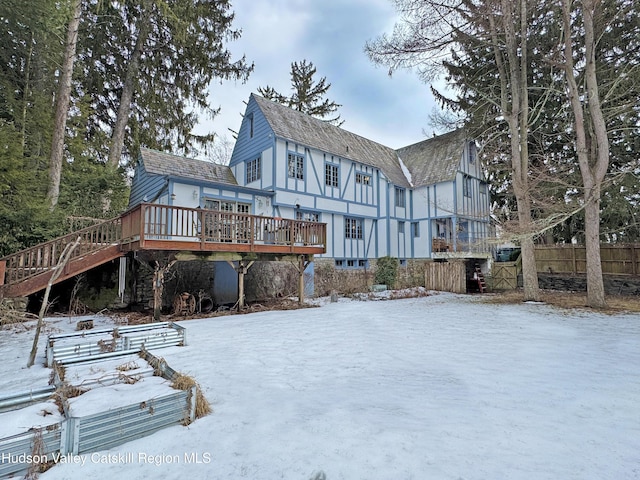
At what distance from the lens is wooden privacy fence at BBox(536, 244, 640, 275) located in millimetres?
12891

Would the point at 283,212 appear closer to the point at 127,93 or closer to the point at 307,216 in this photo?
the point at 307,216

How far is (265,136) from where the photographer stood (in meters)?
13.8

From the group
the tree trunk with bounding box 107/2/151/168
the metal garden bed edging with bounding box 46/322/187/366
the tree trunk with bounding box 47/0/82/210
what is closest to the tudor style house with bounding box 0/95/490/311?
the metal garden bed edging with bounding box 46/322/187/366

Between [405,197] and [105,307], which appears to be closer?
[105,307]

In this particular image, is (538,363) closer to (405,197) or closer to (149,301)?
(149,301)

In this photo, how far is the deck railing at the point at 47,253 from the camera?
7711mm

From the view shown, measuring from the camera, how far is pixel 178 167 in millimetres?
12805

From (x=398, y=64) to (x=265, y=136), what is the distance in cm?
625

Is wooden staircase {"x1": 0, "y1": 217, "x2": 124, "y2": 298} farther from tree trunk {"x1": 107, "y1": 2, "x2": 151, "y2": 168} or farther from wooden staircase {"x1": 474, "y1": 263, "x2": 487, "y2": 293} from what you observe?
wooden staircase {"x1": 474, "y1": 263, "x2": 487, "y2": 293}

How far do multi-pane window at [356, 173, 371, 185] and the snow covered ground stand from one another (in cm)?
→ 1108

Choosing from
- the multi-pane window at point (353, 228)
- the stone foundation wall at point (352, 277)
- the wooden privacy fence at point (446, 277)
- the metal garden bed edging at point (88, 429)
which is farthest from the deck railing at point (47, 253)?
the wooden privacy fence at point (446, 277)

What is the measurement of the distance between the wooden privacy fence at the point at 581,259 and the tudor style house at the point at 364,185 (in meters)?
2.60


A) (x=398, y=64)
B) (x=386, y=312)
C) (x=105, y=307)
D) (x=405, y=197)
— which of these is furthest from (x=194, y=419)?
(x=405, y=197)

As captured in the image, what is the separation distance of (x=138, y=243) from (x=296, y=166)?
26.4 ft
